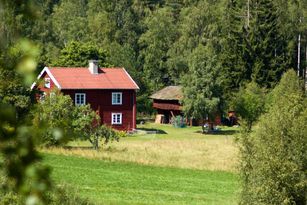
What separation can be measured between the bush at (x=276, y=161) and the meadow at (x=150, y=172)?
2.31m

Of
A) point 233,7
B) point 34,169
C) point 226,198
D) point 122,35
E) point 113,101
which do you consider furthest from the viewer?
point 122,35

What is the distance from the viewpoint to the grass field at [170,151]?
31.8m

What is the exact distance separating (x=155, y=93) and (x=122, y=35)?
14.2m

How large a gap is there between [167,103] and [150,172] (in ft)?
111

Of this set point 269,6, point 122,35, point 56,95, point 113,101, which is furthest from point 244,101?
point 122,35

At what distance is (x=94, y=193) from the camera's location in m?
23.3

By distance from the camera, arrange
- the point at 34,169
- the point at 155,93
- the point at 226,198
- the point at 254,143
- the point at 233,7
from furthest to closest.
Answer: the point at 233,7 < the point at 155,93 < the point at 226,198 < the point at 254,143 < the point at 34,169

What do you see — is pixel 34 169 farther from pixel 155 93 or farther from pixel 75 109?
pixel 155 93

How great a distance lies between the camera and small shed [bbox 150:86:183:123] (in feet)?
202

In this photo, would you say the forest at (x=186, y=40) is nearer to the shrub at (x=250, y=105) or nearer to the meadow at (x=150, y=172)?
the shrub at (x=250, y=105)

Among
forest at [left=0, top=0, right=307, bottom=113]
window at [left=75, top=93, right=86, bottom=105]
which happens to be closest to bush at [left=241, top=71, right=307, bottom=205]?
window at [left=75, top=93, right=86, bottom=105]

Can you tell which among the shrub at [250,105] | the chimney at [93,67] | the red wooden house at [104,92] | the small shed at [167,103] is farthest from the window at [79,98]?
the shrub at [250,105]

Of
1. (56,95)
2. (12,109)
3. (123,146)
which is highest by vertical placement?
(12,109)

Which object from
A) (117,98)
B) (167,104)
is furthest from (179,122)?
(117,98)
